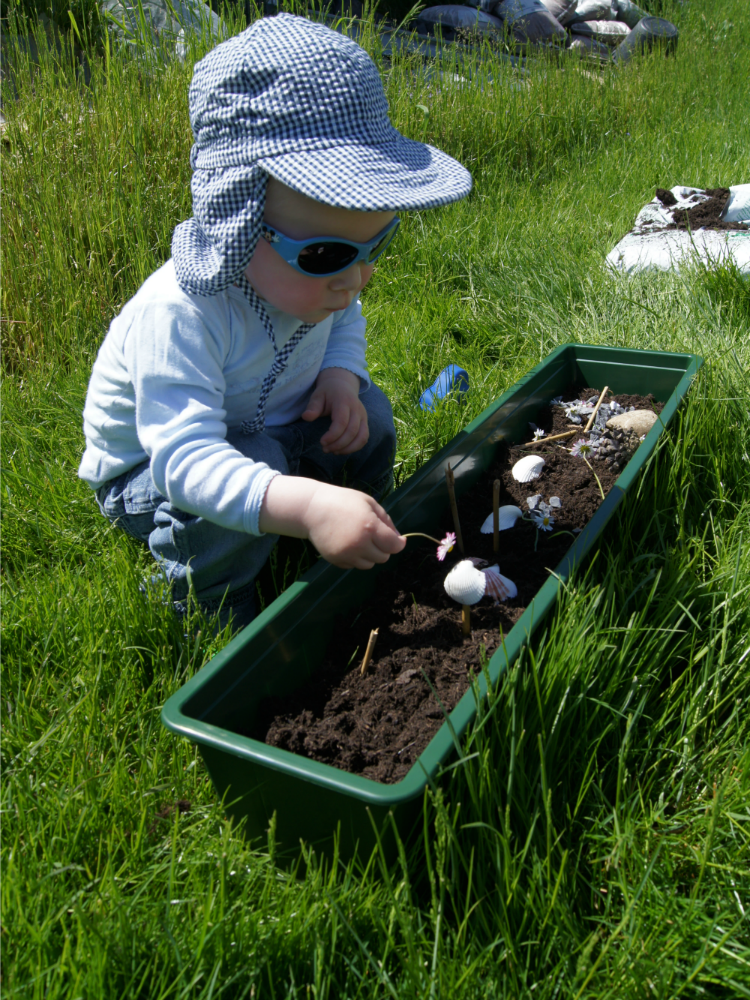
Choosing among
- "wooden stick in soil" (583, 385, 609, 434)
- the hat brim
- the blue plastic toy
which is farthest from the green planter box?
the hat brim

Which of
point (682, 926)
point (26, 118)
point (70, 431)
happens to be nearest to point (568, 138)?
point (26, 118)

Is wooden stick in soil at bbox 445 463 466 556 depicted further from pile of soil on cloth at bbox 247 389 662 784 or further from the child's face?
the child's face

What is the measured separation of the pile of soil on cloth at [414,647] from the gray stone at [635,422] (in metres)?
0.15

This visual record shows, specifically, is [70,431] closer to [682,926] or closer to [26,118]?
[26,118]

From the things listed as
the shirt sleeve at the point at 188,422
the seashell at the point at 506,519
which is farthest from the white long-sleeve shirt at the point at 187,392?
the seashell at the point at 506,519

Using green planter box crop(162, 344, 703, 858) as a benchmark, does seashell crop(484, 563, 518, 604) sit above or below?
below

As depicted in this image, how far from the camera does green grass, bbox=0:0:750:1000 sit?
1064 millimetres

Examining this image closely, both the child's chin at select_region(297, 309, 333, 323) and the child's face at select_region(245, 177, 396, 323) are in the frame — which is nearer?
the child's face at select_region(245, 177, 396, 323)

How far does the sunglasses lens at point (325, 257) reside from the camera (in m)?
1.42

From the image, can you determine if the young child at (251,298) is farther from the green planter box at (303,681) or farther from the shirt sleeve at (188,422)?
the green planter box at (303,681)

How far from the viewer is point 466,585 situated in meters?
1.58

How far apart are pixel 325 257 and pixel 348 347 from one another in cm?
70

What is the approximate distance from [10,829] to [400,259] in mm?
2772

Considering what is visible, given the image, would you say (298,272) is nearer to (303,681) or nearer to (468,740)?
(303,681)
